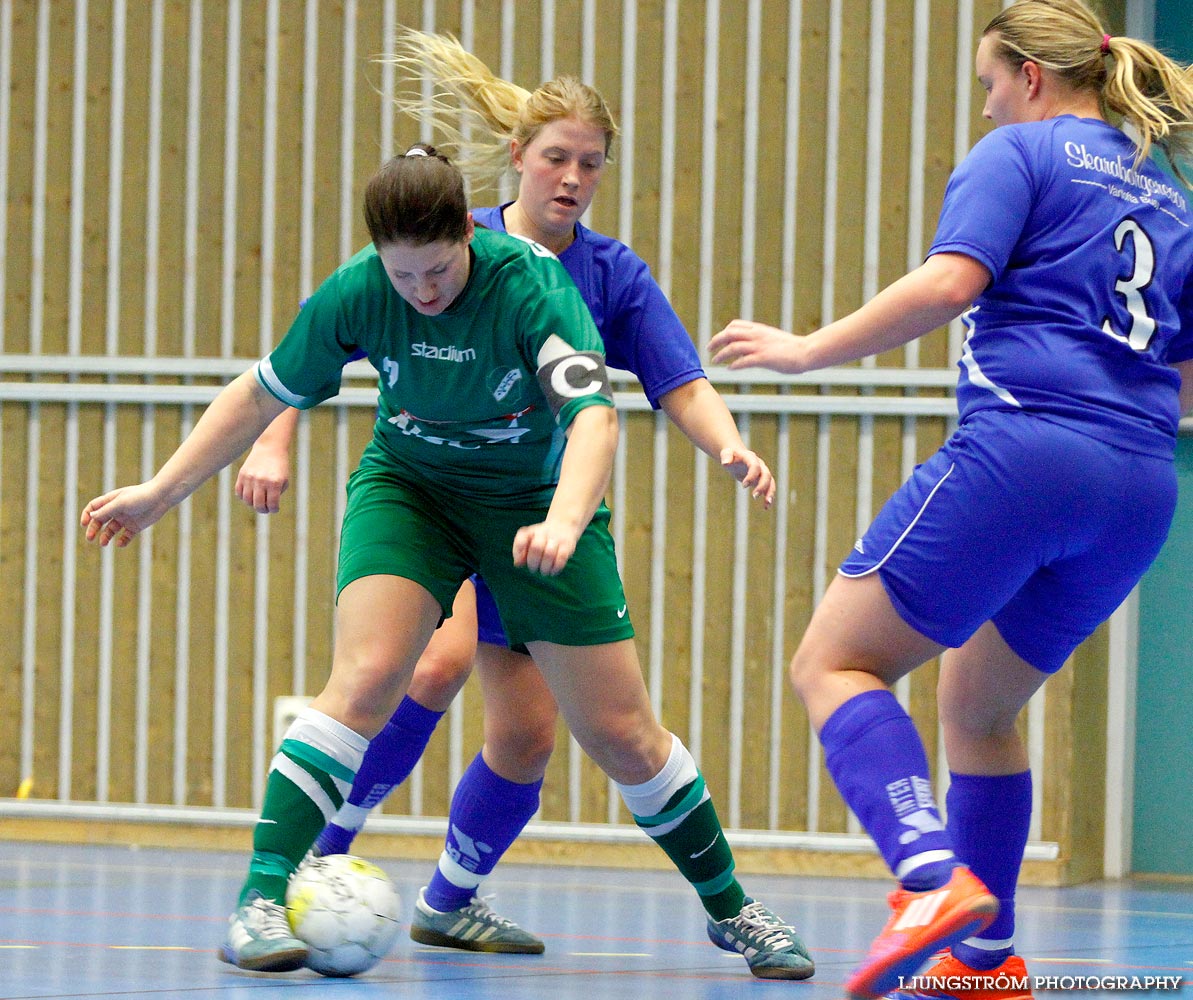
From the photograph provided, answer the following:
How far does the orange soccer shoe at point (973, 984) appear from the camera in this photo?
10.2 feet

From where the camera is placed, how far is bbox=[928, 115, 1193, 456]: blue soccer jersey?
2844mm

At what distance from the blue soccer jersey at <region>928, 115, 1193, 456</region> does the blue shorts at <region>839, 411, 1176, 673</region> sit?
6 centimetres

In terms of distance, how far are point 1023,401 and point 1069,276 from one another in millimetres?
215

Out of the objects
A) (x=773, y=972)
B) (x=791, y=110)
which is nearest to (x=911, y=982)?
(x=773, y=972)

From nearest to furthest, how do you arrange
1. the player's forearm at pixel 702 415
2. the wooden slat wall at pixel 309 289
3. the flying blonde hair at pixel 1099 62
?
the flying blonde hair at pixel 1099 62, the player's forearm at pixel 702 415, the wooden slat wall at pixel 309 289

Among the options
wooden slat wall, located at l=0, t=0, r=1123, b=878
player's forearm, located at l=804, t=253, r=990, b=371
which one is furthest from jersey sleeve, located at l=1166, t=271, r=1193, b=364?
wooden slat wall, located at l=0, t=0, r=1123, b=878

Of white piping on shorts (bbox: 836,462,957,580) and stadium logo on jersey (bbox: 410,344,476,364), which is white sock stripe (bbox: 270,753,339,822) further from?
white piping on shorts (bbox: 836,462,957,580)

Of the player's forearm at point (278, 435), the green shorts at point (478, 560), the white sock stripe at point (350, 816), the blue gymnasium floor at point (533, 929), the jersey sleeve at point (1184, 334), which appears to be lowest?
the blue gymnasium floor at point (533, 929)

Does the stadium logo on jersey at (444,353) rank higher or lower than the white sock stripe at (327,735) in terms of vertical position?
higher

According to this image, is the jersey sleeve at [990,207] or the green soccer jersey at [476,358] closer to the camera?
the jersey sleeve at [990,207]

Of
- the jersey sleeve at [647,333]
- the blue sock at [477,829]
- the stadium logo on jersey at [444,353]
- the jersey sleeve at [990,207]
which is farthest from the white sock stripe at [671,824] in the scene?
the jersey sleeve at [990,207]

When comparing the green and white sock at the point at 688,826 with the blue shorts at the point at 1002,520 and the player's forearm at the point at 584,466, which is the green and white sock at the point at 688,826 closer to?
the player's forearm at the point at 584,466

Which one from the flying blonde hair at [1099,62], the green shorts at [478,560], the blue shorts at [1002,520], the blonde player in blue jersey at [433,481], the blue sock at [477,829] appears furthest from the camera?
the blue sock at [477,829]

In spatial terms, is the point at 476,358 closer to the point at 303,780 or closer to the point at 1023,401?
the point at 303,780
